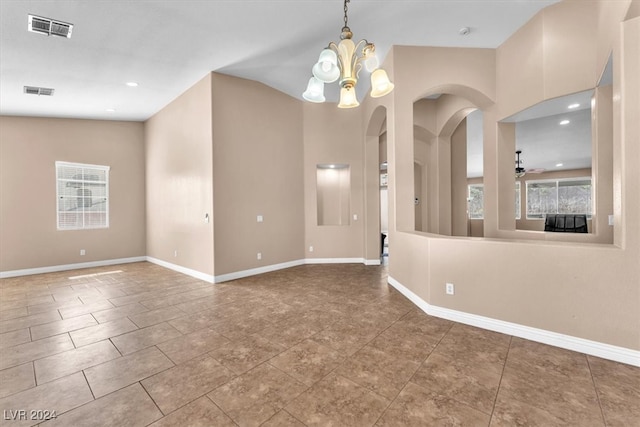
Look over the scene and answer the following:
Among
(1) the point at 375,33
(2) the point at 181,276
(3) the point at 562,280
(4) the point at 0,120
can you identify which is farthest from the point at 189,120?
(3) the point at 562,280

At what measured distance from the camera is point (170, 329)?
292 cm

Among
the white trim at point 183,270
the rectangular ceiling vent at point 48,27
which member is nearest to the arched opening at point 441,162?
the white trim at point 183,270

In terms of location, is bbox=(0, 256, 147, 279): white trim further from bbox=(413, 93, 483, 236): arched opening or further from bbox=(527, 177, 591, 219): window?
bbox=(527, 177, 591, 219): window

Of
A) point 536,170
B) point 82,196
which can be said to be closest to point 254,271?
point 82,196

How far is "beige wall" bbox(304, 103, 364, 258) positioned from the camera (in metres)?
6.06

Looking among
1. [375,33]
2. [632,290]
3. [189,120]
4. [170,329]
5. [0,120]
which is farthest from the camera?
[0,120]

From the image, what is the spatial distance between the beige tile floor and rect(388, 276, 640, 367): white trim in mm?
80

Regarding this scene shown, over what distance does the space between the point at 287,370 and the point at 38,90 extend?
245 inches

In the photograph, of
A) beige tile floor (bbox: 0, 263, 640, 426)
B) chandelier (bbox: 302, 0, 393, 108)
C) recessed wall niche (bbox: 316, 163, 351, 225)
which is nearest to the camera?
beige tile floor (bbox: 0, 263, 640, 426)

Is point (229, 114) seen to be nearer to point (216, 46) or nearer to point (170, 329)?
point (216, 46)

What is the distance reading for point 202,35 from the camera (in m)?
3.52

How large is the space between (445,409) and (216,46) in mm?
4687

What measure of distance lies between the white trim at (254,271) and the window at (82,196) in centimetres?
393

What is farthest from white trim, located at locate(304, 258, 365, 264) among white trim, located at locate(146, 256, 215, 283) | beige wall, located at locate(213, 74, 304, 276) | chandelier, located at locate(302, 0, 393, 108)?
chandelier, located at locate(302, 0, 393, 108)
